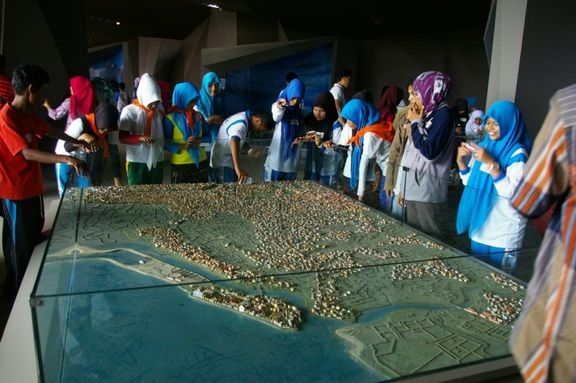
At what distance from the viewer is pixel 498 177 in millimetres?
2547

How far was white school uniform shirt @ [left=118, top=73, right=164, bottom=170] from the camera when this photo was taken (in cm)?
374

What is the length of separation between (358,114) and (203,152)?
1.55m

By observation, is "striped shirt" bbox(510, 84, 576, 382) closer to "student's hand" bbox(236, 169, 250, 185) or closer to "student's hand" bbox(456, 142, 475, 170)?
"student's hand" bbox(456, 142, 475, 170)

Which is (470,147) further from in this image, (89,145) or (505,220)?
(89,145)

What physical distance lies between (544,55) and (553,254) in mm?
4056

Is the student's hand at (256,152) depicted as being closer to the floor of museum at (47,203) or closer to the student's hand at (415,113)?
the floor of museum at (47,203)

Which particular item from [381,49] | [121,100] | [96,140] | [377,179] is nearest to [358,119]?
[377,179]

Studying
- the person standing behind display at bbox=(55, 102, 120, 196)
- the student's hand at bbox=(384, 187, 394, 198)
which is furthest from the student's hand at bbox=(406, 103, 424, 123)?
the person standing behind display at bbox=(55, 102, 120, 196)

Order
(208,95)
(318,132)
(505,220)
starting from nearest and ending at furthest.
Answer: (505,220), (318,132), (208,95)

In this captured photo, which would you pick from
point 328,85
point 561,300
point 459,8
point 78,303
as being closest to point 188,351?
point 78,303

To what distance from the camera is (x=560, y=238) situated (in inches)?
39.2

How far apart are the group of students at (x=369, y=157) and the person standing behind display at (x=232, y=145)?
1cm

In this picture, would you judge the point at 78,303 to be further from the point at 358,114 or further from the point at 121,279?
the point at 358,114

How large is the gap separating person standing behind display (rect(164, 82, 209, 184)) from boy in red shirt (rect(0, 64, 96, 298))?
1042 millimetres
